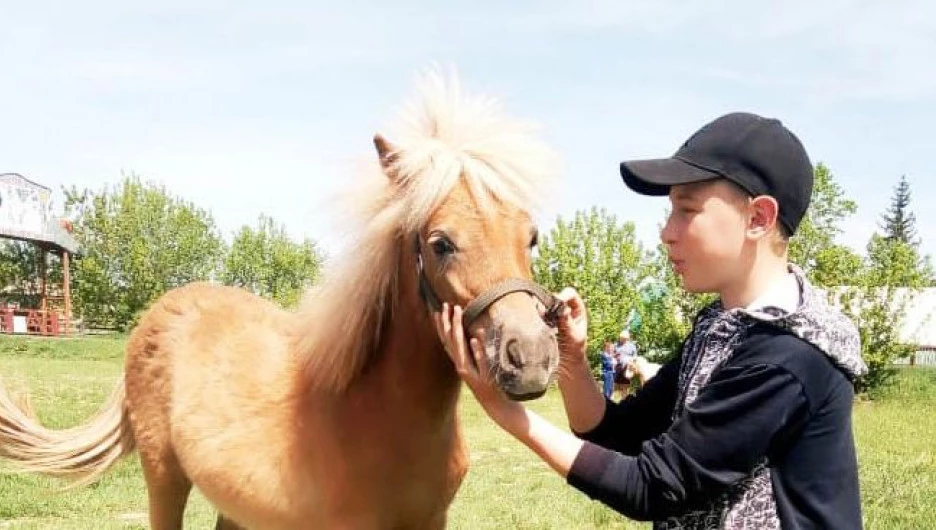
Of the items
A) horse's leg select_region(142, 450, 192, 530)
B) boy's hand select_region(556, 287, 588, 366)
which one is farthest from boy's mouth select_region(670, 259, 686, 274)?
horse's leg select_region(142, 450, 192, 530)

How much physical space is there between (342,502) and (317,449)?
0.69 feet

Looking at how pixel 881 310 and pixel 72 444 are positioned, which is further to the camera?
pixel 881 310

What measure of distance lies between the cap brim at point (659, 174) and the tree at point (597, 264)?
31081 millimetres

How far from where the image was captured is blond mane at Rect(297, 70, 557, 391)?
8.13ft

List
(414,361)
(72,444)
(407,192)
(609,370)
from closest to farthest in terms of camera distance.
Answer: (407,192) < (414,361) < (72,444) < (609,370)

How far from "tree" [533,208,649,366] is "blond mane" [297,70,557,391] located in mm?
30427

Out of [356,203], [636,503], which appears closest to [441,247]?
[356,203]

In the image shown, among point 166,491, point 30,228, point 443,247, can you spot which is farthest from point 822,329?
point 30,228

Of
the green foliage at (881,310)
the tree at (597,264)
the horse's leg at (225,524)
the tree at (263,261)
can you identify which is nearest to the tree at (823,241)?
the green foliage at (881,310)

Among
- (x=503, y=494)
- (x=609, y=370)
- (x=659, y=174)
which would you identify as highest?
(x=659, y=174)

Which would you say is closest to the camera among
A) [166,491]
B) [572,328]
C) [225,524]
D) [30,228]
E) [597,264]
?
[572,328]

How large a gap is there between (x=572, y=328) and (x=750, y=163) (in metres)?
0.72

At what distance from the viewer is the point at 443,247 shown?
7.83 ft

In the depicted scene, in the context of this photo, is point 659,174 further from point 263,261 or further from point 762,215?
point 263,261
